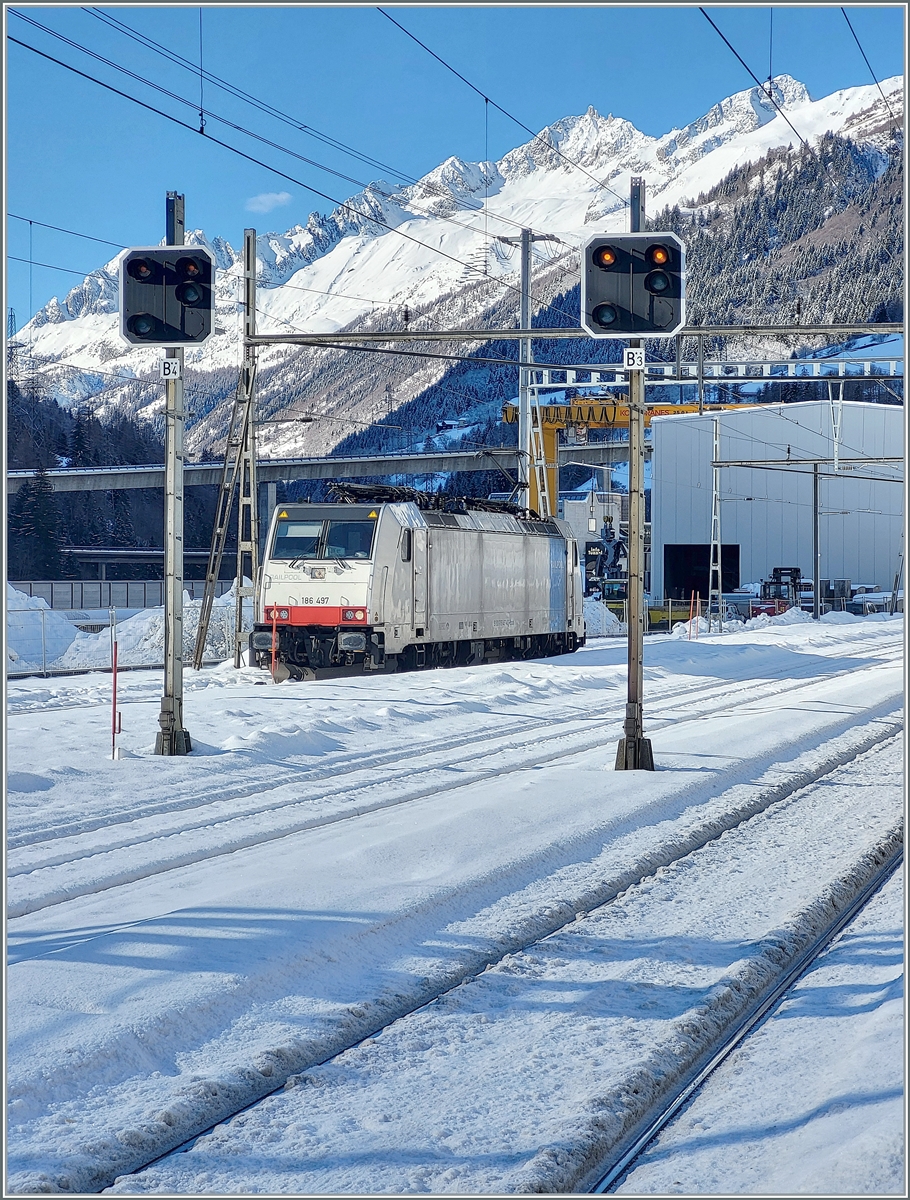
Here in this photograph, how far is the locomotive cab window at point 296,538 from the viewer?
86.6 ft

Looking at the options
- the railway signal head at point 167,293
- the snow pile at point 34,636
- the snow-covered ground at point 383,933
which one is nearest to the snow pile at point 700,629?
the snow pile at point 34,636

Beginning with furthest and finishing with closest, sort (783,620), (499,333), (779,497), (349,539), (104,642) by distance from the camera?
(779,497), (783,620), (104,642), (349,539), (499,333)

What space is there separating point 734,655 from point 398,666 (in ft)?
36.6

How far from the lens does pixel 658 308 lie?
12.4 m

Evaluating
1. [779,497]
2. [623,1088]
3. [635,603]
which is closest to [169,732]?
[635,603]

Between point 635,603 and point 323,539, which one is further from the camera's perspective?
point 323,539

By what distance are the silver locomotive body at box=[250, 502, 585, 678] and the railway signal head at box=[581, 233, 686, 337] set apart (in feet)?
44.9

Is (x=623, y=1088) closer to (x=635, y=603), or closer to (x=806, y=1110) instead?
(x=806, y=1110)

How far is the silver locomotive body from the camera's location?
84.7ft

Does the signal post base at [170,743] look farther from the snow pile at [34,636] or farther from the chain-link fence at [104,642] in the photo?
the snow pile at [34,636]

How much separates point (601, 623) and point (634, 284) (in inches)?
1589

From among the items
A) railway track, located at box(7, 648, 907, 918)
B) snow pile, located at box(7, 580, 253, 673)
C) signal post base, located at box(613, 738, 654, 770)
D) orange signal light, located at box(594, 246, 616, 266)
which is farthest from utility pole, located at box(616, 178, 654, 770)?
snow pile, located at box(7, 580, 253, 673)

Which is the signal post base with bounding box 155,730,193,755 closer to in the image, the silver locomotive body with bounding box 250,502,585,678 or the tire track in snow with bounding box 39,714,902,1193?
the tire track in snow with bounding box 39,714,902,1193

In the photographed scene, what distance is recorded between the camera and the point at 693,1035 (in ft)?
19.0
